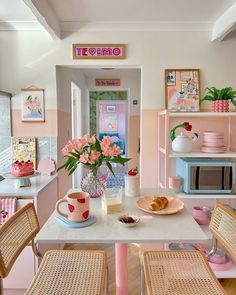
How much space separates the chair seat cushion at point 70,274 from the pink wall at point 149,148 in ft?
4.87

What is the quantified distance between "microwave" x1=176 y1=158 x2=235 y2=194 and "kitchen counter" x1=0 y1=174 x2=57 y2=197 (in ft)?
3.92

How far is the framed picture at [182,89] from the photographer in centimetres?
242

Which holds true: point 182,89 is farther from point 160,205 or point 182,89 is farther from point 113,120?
point 113,120

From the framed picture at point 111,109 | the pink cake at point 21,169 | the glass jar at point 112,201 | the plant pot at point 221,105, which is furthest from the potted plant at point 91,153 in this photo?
the framed picture at point 111,109

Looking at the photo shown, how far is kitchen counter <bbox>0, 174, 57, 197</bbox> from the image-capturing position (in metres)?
1.82

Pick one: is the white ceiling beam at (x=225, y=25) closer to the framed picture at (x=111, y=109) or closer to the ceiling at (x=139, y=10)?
the ceiling at (x=139, y=10)

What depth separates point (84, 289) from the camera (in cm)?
94

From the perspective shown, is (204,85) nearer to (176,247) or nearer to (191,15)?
(191,15)

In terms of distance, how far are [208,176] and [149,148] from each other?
632 mm

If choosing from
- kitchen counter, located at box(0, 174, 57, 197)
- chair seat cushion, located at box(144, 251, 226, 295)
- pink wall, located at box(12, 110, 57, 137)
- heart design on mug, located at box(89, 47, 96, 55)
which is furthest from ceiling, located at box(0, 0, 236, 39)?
chair seat cushion, located at box(144, 251, 226, 295)

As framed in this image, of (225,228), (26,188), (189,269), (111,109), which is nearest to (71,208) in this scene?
(189,269)

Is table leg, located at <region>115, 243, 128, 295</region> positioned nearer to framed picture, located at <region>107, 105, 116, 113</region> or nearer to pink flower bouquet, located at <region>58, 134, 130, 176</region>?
pink flower bouquet, located at <region>58, 134, 130, 176</region>

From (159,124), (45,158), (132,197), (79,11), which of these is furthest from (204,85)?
(45,158)

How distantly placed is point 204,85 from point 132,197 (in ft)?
4.94
